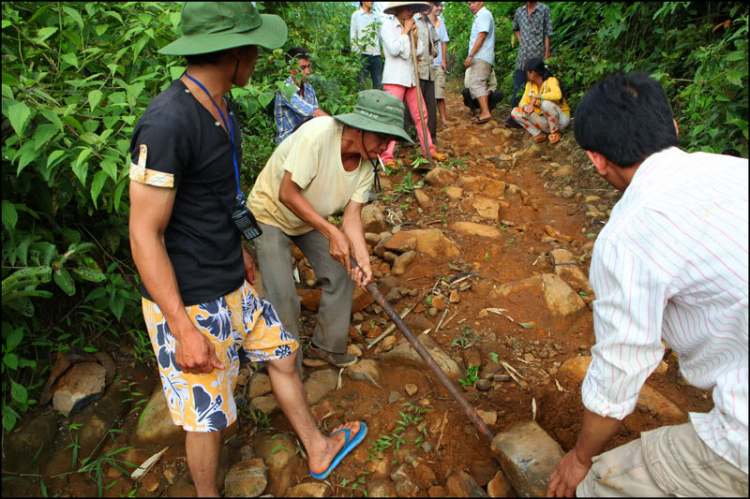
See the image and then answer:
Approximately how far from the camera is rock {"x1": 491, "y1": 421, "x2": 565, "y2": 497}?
6.92 ft

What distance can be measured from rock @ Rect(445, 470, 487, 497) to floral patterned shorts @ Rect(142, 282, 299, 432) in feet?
3.46

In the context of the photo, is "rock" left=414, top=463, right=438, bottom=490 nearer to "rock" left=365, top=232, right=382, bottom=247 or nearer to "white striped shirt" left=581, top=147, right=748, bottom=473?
"white striped shirt" left=581, top=147, right=748, bottom=473

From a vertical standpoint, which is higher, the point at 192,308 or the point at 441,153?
the point at 192,308

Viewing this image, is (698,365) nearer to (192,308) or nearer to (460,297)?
(192,308)

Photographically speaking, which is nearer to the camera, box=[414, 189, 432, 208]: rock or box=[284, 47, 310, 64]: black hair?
box=[284, 47, 310, 64]: black hair

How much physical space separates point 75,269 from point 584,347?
3056 mm

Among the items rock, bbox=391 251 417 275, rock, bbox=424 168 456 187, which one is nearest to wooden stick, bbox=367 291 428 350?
rock, bbox=391 251 417 275

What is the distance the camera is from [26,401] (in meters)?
2.49

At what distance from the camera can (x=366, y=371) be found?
3.08m

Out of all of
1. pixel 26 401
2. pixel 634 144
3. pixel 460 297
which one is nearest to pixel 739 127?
pixel 460 297

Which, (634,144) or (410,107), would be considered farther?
(410,107)

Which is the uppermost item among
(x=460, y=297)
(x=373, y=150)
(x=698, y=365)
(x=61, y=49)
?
(x=61, y=49)

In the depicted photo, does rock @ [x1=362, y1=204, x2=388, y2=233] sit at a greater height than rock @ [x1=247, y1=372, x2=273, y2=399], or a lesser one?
greater

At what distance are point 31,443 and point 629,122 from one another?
3.01 m
